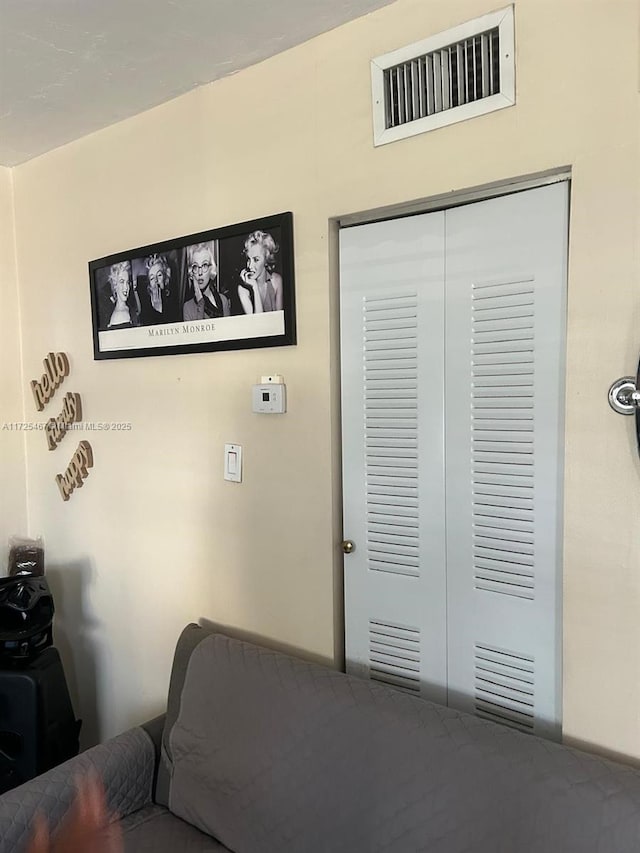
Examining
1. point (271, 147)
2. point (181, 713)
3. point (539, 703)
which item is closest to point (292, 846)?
point (181, 713)

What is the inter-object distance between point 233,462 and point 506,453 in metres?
0.86

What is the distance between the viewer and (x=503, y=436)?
1527 millimetres

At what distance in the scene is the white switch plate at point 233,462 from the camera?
1999mm

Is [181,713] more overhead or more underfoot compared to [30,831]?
more overhead

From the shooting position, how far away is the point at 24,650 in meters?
2.08

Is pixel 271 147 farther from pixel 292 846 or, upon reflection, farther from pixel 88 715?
pixel 88 715

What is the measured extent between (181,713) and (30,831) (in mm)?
424

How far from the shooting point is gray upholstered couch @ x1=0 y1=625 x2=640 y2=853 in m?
1.21

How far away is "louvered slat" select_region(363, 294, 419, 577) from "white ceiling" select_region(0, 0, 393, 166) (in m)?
0.73

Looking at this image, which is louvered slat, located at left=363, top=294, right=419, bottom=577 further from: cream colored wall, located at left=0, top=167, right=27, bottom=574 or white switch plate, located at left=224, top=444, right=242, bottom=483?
cream colored wall, located at left=0, top=167, right=27, bottom=574

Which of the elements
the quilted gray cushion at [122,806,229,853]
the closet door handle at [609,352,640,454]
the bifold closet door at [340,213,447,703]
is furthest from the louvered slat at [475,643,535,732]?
the quilted gray cushion at [122,806,229,853]

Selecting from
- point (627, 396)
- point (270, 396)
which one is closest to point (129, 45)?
point (270, 396)

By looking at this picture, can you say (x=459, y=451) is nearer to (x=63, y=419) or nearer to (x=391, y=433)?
(x=391, y=433)

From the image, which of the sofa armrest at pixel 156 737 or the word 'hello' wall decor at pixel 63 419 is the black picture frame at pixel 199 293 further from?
the sofa armrest at pixel 156 737
